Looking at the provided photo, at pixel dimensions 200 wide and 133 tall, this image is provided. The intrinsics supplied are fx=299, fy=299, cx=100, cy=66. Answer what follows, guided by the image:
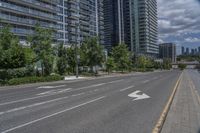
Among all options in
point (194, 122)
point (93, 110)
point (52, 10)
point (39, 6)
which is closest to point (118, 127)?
point (194, 122)

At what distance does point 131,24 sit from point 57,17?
91292mm

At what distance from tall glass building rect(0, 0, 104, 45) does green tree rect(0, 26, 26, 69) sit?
1851cm

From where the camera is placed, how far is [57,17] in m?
100

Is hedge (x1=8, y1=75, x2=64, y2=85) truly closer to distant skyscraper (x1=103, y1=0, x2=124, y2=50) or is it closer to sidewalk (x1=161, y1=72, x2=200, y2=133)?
sidewalk (x1=161, y1=72, x2=200, y2=133)

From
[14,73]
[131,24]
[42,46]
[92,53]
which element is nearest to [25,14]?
[92,53]

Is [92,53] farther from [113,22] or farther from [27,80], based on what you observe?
[113,22]

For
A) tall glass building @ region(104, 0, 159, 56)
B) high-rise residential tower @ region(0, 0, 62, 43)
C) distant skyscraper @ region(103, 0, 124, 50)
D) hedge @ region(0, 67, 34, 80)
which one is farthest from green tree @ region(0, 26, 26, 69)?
distant skyscraper @ region(103, 0, 124, 50)

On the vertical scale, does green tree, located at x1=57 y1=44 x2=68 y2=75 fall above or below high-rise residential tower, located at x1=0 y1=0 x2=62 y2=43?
below

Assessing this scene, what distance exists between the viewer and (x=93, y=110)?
12.4m

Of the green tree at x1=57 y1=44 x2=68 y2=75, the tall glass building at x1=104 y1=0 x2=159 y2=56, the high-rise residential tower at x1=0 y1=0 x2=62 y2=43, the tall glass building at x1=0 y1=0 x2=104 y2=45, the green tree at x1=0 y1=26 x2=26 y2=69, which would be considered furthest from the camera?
the tall glass building at x1=104 y1=0 x2=159 y2=56

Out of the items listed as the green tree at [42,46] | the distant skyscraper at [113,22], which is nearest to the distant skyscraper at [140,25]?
the distant skyscraper at [113,22]

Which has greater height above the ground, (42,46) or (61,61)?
(42,46)

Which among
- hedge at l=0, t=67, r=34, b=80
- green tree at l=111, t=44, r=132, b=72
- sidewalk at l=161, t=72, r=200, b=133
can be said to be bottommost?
sidewalk at l=161, t=72, r=200, b=133

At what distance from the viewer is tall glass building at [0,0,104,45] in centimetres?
7481
